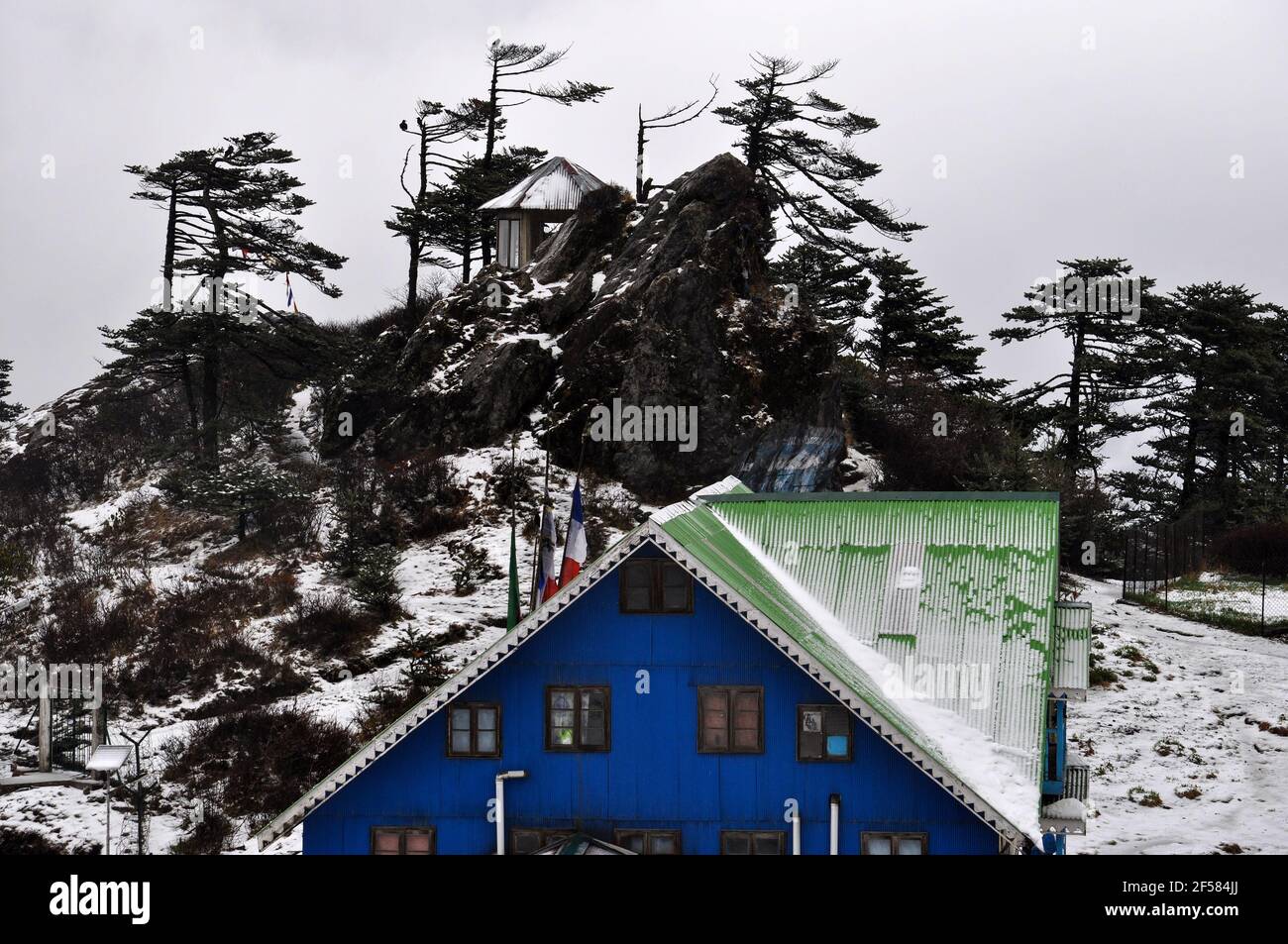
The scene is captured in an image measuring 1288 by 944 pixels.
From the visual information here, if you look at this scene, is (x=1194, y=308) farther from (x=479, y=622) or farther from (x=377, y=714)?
(x=377, y=714)

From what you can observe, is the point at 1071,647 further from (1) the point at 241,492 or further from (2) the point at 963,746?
(1) the point at 241,492

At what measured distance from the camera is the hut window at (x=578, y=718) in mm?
24750

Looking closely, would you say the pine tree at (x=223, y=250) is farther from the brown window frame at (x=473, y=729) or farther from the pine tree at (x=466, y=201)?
the brown window frame at (x=473, y=729)

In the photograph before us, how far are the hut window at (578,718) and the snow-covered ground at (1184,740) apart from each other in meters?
12.2

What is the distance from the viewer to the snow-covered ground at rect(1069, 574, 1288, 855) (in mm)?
Answer: 34062

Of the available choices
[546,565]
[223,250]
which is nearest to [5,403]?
[223,250]

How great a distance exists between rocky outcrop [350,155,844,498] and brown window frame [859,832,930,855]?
91.7ft

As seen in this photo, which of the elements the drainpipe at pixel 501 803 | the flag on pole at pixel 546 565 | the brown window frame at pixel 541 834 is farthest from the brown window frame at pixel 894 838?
the flag on pole at pixel 546 565

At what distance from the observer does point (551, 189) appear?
203 feet

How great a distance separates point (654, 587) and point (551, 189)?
130 feet

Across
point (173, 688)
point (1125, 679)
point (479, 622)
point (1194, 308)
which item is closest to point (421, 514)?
point (479, 622)

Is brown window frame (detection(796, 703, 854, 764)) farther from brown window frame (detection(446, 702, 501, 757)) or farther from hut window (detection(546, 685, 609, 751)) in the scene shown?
brown window frame (detection(446, 702, 501, 757))

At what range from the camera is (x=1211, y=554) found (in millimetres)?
60969

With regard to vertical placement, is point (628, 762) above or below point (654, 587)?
below
